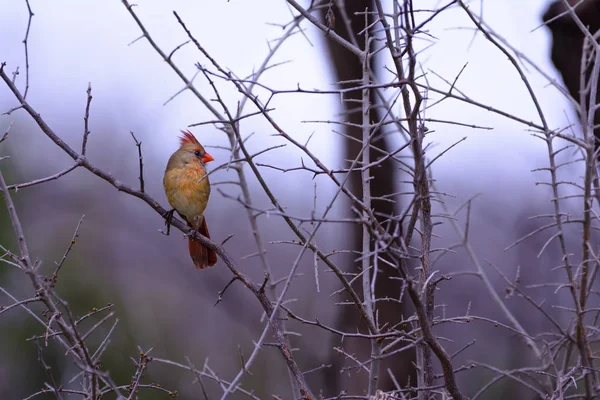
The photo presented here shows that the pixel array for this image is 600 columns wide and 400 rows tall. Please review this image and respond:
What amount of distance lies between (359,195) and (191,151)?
5.46ft

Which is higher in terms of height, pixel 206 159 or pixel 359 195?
pixel 206 159

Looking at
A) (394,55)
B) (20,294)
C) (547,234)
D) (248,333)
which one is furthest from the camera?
(248,333)

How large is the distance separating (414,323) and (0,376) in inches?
197

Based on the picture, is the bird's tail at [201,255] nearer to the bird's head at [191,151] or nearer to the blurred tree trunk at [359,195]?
the bird's head at [191,151]

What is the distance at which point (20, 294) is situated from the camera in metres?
5.78

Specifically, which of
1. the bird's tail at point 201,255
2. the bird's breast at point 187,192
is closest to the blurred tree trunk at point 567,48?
the bird's breast at point 187,192

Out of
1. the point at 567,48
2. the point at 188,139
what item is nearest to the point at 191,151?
the point at 188,139

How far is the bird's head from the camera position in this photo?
156 inches

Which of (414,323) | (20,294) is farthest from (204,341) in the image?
(414,323)

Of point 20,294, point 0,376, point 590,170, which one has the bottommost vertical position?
point 0,376

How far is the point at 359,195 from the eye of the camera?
5184 millimetres

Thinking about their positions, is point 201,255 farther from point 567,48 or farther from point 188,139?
point 567,48

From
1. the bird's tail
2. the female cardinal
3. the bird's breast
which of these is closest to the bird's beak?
the female cardinal

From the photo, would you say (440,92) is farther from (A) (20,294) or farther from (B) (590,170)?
(A) (20,294)
